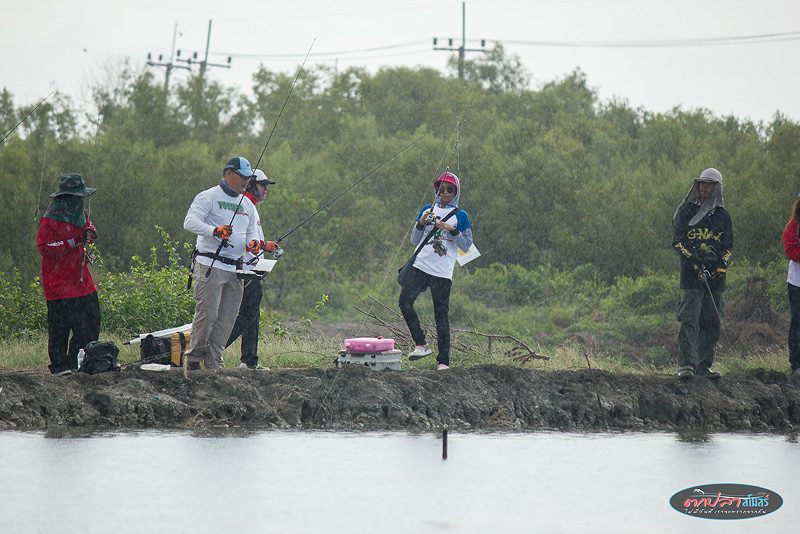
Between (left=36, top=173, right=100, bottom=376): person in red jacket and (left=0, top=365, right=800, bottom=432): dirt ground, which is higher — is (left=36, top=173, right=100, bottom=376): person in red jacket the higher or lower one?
the higher one

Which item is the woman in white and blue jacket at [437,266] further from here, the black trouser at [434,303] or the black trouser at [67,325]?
the black trouser at [67,325]

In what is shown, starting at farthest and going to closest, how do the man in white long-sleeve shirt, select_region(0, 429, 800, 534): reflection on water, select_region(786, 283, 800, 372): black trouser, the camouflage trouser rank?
select_region(786, 283, 800, 372): black trouser → the camouflage trouser → the man in white long-sleeve shirt → select_region(0, 429, 800, 534): reflection on water

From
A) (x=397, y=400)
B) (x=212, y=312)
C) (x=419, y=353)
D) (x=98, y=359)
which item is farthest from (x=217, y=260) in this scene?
(x=419, y=353)

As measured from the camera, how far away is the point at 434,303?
9242mm

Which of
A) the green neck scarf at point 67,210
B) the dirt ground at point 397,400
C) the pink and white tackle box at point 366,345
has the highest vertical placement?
the green neck scarf at point 67,210

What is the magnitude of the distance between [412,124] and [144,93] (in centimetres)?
1139

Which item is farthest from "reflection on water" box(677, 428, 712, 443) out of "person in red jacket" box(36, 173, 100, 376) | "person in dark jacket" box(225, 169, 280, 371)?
"person in red jacket" box(36, 173, 100, 376)

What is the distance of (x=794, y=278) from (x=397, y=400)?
4.37 metres

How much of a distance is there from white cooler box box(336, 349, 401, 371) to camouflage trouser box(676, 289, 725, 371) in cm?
274

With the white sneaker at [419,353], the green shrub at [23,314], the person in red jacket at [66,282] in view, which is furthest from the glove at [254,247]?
the green shrub at [23,314]

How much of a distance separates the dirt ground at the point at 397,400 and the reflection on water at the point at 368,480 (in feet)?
1.87

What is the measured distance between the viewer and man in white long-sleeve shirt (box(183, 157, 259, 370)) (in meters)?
8.35

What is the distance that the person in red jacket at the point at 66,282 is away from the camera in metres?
8.39

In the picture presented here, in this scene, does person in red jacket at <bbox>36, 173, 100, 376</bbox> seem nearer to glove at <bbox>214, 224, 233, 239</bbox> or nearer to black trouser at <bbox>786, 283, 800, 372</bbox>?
glove at <bbox>214, 224, 233, 239</bbox>
